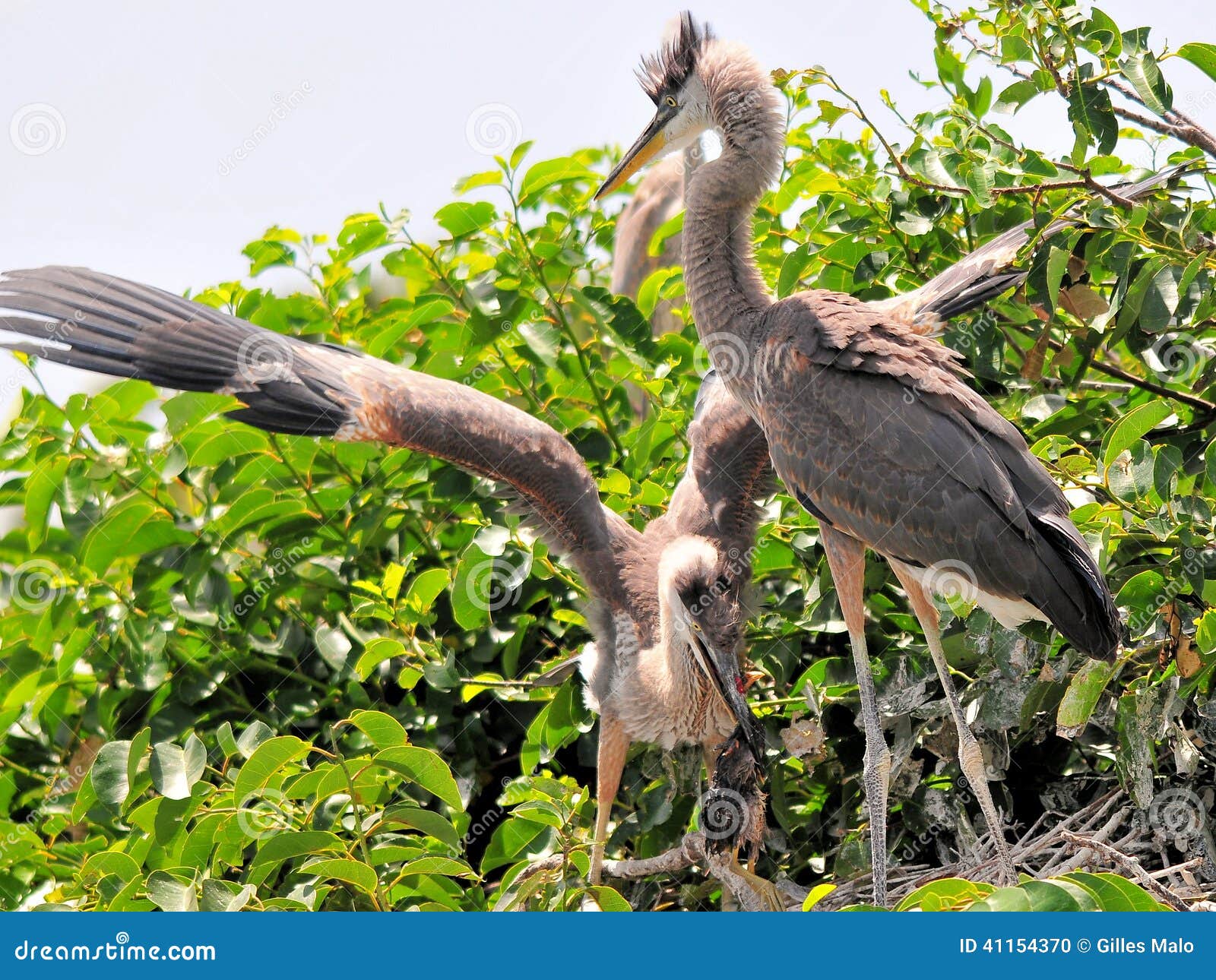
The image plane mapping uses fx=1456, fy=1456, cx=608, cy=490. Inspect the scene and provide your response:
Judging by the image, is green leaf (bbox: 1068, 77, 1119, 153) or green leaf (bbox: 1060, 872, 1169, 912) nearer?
green leaf (bbox: 1060, 872, 1169, 912)

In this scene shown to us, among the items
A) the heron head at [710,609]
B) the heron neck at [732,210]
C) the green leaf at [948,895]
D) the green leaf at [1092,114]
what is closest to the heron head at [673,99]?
the heron neck at [732,210]

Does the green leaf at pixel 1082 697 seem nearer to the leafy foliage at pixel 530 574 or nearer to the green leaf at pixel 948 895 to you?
the leafy foliage at pixel 530 574

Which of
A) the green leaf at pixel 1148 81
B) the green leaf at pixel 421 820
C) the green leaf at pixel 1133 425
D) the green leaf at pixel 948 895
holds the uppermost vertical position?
the green leaf at pixel 1148 81

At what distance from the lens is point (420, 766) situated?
3211 mm

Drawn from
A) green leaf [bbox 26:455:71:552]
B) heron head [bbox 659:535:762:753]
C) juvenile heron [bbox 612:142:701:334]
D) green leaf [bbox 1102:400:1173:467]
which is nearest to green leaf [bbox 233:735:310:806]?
heron head [bbox 659:535:762:753]

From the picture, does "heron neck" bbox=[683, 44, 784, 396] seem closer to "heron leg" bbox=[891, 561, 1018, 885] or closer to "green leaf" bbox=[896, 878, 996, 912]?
"heron leg" bbox=[891, 561, 1018, 885]

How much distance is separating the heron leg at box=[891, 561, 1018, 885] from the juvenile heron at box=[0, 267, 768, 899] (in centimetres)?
53

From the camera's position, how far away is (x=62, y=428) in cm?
456

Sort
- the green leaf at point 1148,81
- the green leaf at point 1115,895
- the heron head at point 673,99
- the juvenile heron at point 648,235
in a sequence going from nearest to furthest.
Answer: the green leaf at point 1115,895 → the green leaf at point 1148,81 → the heron head at point 673,99 → the juvenile heron at point 648,235

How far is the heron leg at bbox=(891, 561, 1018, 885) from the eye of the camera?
3727 millimetres

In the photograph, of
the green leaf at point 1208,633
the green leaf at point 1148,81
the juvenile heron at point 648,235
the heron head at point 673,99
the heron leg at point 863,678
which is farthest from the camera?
→ the juvenile heron at point 648,235

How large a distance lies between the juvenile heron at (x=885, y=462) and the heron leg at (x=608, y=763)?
0.82 meters

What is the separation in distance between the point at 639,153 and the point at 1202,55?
1.64m

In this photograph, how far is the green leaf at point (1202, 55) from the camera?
11.9 feet
